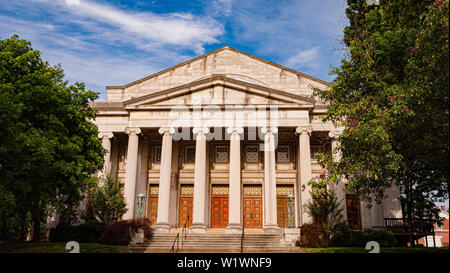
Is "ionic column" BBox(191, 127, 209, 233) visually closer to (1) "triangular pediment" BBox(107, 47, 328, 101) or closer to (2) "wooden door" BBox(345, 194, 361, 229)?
(1) "triangular pediment" BBox(107, 47, 328, 101)

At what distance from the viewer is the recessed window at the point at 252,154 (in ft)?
98.6

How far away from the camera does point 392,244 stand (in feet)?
75.1

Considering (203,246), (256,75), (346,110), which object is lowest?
(203,246)

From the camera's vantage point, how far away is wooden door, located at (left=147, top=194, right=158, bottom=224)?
29.5 meters

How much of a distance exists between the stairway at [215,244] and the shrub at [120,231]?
90 cm

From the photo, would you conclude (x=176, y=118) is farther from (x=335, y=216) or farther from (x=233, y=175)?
(x=335, y=216)

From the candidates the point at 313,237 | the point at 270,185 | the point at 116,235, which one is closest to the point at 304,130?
the point at 270,185

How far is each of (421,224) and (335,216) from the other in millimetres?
7707

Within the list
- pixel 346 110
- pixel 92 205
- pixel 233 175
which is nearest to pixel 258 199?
pixel 233 175

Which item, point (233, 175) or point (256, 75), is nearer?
point (233, 175)

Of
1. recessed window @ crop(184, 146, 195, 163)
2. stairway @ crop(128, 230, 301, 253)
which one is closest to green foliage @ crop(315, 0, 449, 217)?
stairway @ crop(128, 230, 301, 253)

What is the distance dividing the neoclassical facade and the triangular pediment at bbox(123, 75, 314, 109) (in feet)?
0.23

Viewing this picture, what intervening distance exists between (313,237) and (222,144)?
1138 cm
